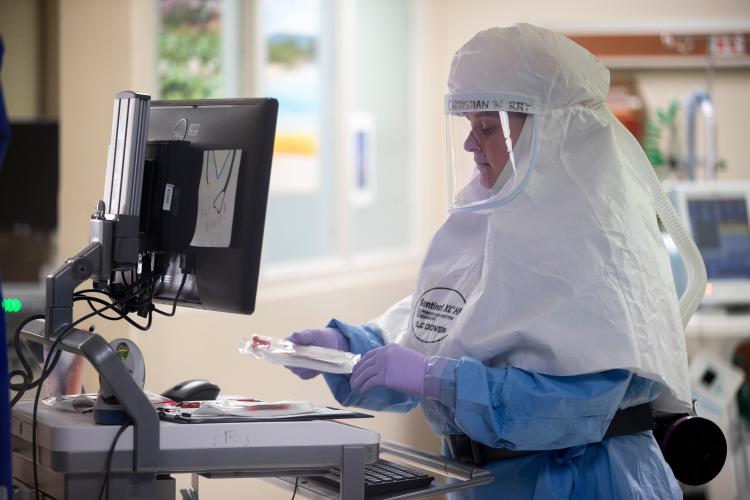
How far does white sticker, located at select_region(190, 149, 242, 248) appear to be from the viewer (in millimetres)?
1579

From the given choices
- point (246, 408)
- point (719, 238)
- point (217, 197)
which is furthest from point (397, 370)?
point (719, 238)

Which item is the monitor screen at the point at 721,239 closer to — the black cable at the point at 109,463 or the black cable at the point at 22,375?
the black cable at the point at 22,375

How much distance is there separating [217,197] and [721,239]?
10.3 ft

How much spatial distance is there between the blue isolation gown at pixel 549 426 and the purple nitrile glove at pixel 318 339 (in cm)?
6

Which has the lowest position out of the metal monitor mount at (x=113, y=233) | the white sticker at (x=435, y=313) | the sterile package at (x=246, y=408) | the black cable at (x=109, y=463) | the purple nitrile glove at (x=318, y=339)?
the black cable at (x=109, y=463)

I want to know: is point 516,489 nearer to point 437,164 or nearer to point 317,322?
point 317,322

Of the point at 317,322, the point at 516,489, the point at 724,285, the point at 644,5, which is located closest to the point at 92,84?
the point at 317,322

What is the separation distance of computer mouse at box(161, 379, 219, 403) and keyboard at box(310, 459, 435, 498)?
10.8 inches

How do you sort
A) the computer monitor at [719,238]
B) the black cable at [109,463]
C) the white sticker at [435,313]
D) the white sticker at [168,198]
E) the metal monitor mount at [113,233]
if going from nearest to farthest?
the black cable at [109,463] → the metal monitor mount at [113,233] → the white sticker at [168,198] → the white sticker at [435,313] → the computer monitor at [719,238]

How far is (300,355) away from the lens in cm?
179

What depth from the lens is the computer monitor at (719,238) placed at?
420cm

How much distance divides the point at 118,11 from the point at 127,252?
1684 millimetres

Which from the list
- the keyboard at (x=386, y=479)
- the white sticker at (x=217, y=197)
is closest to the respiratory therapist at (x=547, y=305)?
the keyboard at (x=386, y=479)

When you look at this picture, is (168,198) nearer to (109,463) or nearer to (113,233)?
(113,233)
